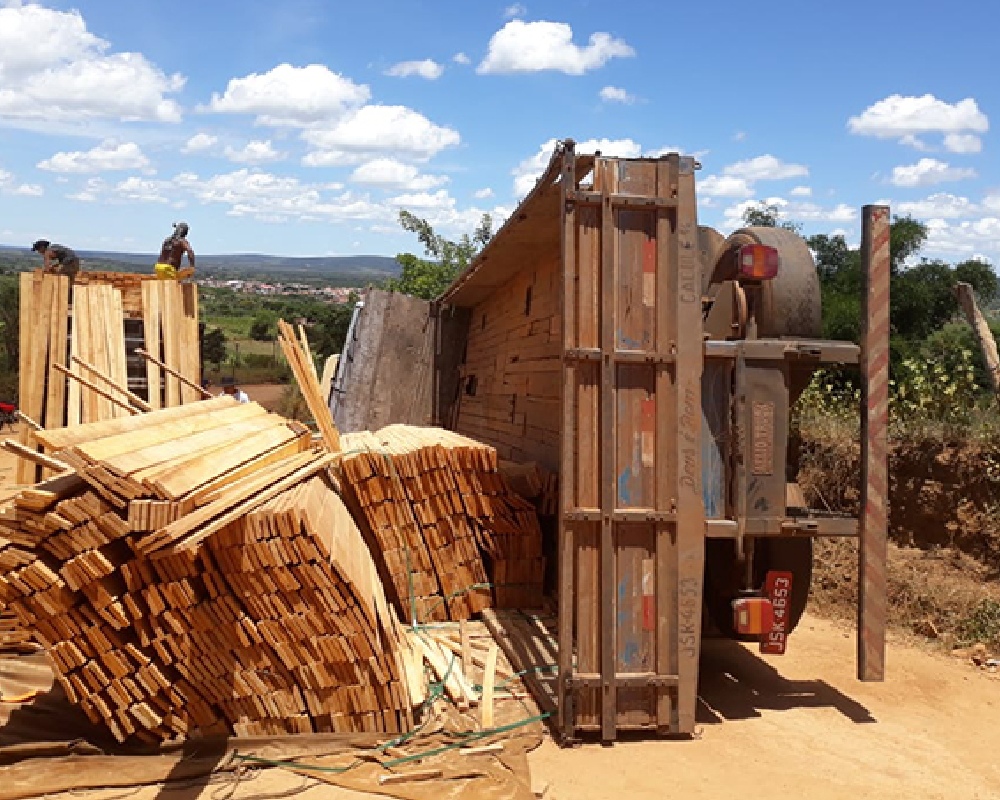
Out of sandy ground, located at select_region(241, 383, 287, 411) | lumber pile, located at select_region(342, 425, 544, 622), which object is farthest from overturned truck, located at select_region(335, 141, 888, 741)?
sandy ground, located at select_region(241, 383, 287, 411)

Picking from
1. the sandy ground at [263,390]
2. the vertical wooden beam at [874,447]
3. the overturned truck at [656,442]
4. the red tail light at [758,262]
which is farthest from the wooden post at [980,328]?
the sandy ground at [263,390]

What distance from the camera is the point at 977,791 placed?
15.6 feet

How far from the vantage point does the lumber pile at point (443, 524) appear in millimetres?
6879

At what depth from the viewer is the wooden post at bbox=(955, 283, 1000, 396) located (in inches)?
340

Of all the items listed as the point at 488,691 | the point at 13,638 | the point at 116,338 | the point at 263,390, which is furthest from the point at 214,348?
the point at 488,691

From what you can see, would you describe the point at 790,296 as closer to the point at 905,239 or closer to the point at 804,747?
the point at 804,747

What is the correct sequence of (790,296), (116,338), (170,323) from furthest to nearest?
(170,323) → (116,338) → (790,296)

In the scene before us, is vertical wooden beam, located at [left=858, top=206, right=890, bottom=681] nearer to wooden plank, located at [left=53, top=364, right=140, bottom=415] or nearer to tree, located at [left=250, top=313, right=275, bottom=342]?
wooden plank, located at [left=53, top=364, right=140, bottom=415]

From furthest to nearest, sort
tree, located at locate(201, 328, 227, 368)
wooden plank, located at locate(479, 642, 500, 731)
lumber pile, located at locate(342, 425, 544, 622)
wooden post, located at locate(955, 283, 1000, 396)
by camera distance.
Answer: tree, located at locate(201, 328, 227, 368)
wooden post, located at locate(955, 283, 1000, 396)
lumber pile, located at locate(342, 425, 544, 622)
wooden plank, located at locate(479, 642, 500, 731)

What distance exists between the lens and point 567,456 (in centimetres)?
529

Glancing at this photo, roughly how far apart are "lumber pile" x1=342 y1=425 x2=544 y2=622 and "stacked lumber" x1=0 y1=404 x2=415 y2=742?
1.53 metres

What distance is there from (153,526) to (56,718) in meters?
1.87

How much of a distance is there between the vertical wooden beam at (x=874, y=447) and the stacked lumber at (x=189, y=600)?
3.16 m

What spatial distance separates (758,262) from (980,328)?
4.75 meters
